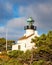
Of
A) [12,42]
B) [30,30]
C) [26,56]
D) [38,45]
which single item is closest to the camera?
[26,56]

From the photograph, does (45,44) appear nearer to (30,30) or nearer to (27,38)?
(27,38)

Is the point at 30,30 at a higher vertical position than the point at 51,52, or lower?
higher

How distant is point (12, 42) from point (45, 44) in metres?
22.5

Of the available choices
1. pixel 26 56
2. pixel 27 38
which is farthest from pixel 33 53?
pixel 27 38

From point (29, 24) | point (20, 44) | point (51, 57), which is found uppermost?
point (29, 24)

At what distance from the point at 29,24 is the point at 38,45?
13.9 m

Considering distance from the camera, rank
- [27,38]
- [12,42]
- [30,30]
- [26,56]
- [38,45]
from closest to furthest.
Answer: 1. [26,56]
2. [38,45]
3. [27,38]
4. [30,30]
5. [12,42]

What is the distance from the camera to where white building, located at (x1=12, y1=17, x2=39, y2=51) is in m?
36.2

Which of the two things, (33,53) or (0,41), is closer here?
(33,53)

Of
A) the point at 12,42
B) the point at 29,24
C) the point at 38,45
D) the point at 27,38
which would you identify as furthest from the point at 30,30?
the point at 38,45

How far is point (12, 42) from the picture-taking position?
161ft

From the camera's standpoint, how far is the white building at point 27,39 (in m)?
36.2

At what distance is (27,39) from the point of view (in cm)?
3700

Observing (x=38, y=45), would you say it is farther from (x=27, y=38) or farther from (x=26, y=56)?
(x=27, y=38)
